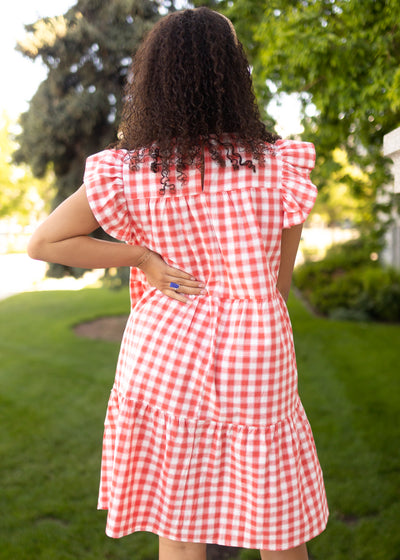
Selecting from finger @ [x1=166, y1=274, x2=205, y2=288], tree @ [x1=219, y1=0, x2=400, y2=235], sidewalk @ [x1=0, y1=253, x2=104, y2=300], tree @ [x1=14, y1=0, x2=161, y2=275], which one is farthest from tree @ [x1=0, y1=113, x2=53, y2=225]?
finger @ [x1=166, y1=274, x2=205, y2=288]

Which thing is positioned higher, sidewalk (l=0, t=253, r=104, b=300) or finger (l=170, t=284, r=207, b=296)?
finger (l=170, t=284, r=207, b=296)

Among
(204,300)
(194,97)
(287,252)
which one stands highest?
(194,97)

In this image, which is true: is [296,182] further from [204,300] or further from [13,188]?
[13,188]

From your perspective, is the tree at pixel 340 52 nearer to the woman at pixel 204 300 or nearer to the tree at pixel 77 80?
the woman at pixel 204 300

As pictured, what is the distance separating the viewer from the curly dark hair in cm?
139

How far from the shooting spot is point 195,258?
4.91 ft

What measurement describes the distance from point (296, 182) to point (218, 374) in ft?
1.87

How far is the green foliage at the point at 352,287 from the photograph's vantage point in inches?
318

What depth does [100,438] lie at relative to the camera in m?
4.10

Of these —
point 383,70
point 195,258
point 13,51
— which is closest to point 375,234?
point 383,70

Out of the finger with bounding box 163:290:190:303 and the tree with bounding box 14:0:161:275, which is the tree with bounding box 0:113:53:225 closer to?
the tree with bounding box 14:0:161:275

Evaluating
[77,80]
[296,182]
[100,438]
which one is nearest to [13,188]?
[77,80]

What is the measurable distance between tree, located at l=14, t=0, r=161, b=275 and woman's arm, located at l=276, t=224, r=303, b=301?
418 centimetres

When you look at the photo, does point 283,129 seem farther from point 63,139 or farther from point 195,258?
point 63,139
